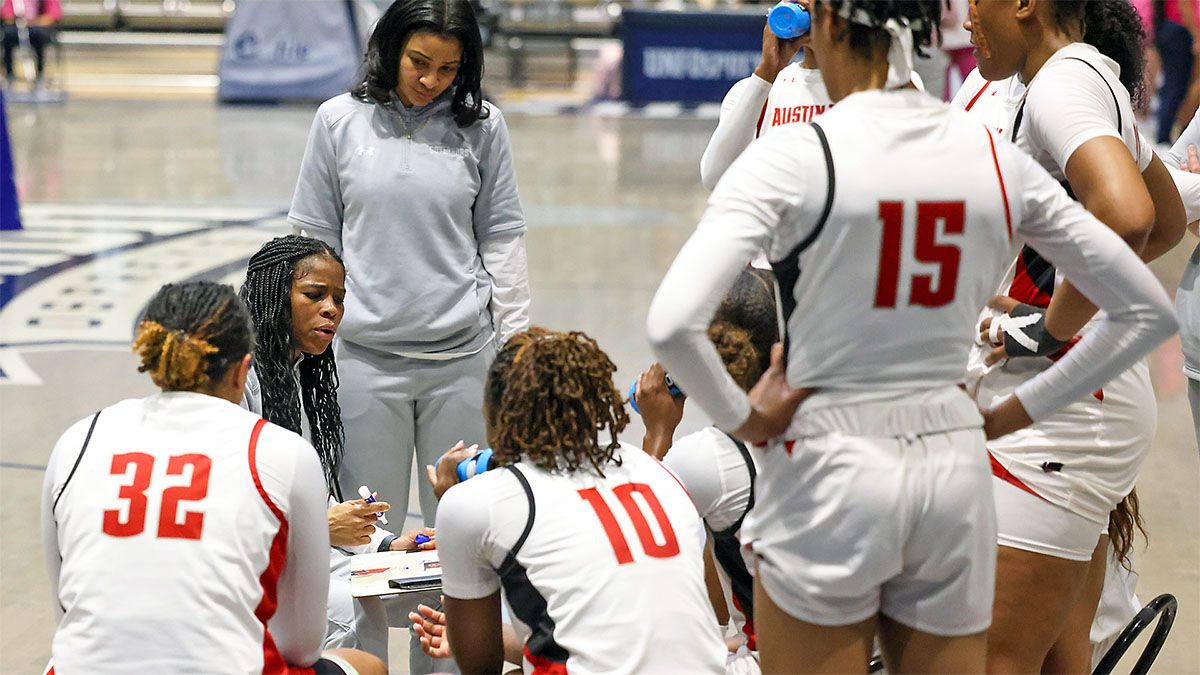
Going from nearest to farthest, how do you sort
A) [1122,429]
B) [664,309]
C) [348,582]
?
[664,309] → [1122,429] → [348,582]

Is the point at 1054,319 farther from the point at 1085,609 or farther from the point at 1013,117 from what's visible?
the point at 1085,609

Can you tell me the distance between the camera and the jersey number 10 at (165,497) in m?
2.07

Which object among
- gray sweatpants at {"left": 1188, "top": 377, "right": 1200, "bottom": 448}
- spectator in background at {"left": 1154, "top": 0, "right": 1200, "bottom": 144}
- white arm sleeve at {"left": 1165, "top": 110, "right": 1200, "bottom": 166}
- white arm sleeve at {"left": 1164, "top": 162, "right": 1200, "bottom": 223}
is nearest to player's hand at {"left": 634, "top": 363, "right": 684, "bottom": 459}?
white arm sleeve at {"left": 1164, "top": 162, "right": 1200, "bottom": 223}

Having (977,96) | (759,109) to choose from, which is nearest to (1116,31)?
(977,96)

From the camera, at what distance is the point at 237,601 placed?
6.94 ft

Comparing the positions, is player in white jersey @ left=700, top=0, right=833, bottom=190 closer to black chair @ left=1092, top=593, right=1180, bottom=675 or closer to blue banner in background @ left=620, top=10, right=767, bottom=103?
black chair @ left=1092, top=593, right=1180, bottom=675

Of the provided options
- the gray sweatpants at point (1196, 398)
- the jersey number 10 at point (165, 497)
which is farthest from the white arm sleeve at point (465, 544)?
the gray sweatpants at point (1196, 398)

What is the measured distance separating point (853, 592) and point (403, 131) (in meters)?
1.93

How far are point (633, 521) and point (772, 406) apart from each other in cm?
36

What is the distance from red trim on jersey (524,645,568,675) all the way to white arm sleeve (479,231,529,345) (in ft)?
4.77

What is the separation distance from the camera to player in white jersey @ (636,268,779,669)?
2463 mm

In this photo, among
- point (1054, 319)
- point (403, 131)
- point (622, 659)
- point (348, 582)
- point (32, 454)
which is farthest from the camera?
point (32, 454)

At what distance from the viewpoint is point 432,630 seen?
2.53 m

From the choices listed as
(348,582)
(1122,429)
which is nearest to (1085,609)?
(1122,429)
